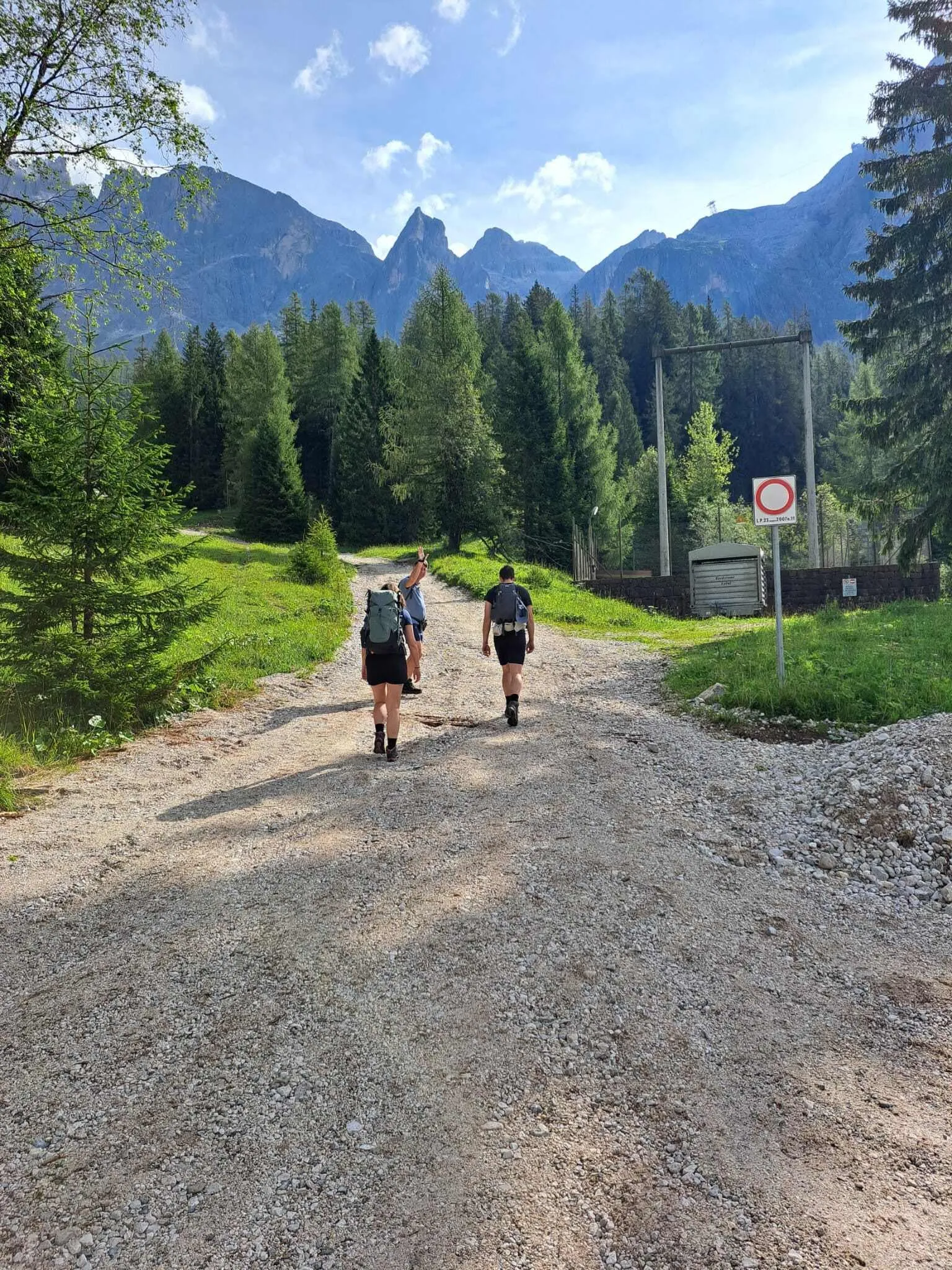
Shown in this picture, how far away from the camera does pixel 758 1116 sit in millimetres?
2641

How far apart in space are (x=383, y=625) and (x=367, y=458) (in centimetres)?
4214

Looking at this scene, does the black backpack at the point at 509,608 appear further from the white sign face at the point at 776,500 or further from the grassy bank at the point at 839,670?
the white sign face at the point at 776,500

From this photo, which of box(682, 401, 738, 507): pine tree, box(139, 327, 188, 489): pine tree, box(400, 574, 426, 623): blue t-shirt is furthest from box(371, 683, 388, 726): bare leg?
box(139, 327, 188, 489): pine tree

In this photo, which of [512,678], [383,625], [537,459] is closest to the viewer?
[383,625]

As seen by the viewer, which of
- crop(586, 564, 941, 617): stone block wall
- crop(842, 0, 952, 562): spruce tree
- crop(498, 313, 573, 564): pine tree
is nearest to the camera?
crop(842, 0, 952, 562): spruce tree

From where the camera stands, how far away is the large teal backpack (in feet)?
24.5

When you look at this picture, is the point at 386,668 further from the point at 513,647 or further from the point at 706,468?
the point at 706,468

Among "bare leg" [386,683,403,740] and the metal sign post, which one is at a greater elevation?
the metal sign post

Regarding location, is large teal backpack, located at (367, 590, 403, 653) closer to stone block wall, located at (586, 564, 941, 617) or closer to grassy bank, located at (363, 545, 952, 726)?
grassy bank, located at (363, 545, 952, 726)

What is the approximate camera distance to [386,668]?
756 cm

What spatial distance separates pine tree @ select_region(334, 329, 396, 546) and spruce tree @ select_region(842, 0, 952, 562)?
3199cm

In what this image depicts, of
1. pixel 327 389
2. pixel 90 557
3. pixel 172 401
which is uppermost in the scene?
pixel 172 401

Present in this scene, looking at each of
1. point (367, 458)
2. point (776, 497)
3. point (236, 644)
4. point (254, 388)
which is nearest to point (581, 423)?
point (367, 458)

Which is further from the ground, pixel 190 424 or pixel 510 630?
pixel 190 424
